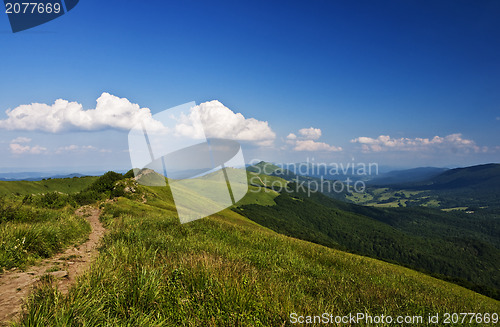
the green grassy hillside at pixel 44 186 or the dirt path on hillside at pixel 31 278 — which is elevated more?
the dirt path on hillside at pixel 31 278

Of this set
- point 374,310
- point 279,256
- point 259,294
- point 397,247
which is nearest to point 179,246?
point 279,256

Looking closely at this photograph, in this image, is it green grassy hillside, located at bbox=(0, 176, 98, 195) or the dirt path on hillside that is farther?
green grassy hillside, located at bbox=(0, 176, 98, 195)

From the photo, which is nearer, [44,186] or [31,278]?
[31,278]

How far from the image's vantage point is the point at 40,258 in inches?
273

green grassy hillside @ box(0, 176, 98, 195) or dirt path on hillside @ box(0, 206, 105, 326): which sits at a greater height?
dirt path on hillside @ box(0, 206, 105, 326)

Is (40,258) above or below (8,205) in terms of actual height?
below

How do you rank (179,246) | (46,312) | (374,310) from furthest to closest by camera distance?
(179,246), (374,310), (46,312)

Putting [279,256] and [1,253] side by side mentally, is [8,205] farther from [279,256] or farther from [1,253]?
[279,256]

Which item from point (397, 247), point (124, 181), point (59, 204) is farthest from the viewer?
point (397, 247)

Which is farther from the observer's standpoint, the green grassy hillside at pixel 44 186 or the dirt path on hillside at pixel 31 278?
the green grassy hillside at pixel 44 186

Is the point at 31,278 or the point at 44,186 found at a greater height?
the point at 31,278

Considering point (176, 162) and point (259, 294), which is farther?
point (176, 162)

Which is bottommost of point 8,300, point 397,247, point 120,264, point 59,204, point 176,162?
point 397,247

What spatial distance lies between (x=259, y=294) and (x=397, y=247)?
8473 inches
